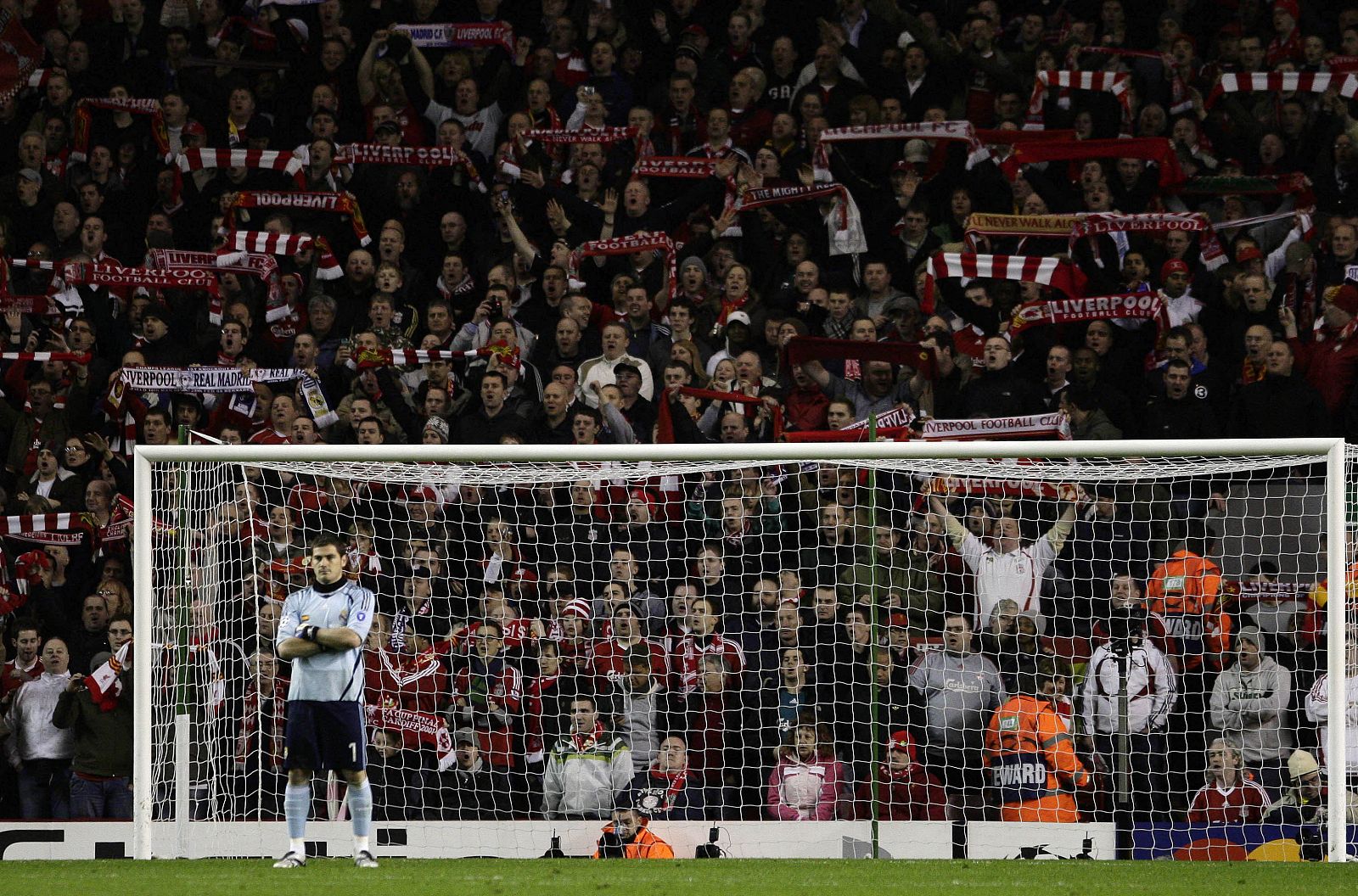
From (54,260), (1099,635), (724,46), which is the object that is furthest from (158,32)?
(1099,635)

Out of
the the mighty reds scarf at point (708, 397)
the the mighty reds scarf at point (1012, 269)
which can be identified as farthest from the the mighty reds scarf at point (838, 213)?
the the mighty reds scarf at point (708, 397)

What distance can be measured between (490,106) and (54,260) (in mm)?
3580

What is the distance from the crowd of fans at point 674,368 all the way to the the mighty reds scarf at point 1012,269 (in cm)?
15

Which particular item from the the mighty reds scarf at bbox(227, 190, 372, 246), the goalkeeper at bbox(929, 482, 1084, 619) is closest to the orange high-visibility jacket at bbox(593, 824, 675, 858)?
the goalkeeper at bbox(929, 482, 1084, 619)

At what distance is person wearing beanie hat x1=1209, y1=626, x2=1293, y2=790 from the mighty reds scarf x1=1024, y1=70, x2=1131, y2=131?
5333 millimetres

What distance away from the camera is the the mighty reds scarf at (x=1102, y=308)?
1102 centimetres

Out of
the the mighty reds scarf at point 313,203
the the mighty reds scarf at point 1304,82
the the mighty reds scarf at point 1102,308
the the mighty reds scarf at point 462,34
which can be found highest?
the the mighty reds scarf at point 462,34

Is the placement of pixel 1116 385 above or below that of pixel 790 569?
above

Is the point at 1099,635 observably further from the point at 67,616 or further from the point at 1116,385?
the point at 67,616

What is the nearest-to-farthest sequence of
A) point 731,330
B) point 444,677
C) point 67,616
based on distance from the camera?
point 444,677 < point 67,616 < point 731,330

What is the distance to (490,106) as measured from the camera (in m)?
13.4

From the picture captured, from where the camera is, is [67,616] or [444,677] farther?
[67,616]

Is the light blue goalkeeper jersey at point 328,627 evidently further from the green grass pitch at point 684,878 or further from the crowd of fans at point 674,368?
the crowd of fans at point 674,368

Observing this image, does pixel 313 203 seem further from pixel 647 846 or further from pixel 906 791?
pixel 906 791
